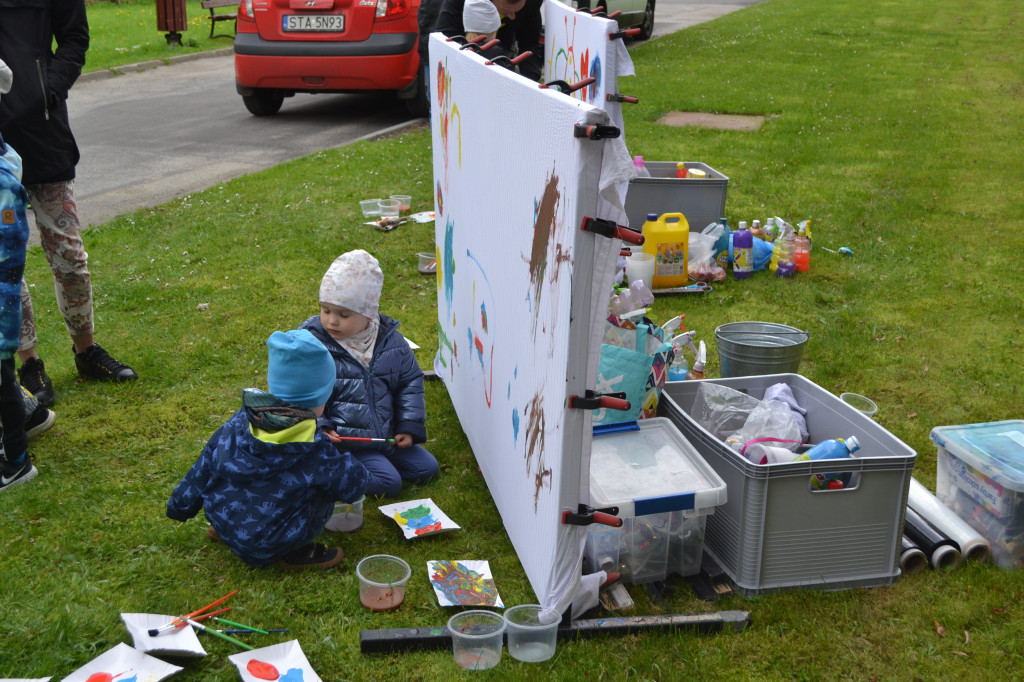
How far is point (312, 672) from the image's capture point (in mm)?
2777

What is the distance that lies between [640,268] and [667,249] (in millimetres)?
239

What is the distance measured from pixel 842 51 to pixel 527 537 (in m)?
16.1

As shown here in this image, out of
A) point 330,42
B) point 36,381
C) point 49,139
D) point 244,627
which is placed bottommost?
point 244,627

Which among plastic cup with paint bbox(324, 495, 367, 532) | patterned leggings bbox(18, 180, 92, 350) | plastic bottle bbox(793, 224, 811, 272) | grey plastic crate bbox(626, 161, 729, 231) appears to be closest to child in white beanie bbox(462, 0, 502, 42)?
grey plastic crate bbox(626, 161, 729, 231)

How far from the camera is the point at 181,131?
10.7 m

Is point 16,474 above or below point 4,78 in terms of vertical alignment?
below

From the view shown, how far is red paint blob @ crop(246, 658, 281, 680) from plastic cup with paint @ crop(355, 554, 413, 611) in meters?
0.42

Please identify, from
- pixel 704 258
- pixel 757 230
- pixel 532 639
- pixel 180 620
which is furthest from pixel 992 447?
pixel 757 230

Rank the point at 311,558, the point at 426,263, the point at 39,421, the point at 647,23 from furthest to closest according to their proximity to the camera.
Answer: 1. the point at 647,23
2. the point at 426,263
3. the point at 39,421
4. the point at 311,558

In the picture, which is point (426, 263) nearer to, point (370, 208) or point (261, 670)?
point (370, 208)

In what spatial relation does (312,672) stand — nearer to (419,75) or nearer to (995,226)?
(995,226)

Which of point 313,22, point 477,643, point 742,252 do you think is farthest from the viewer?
point 313,22

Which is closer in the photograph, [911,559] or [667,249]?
[911,559]

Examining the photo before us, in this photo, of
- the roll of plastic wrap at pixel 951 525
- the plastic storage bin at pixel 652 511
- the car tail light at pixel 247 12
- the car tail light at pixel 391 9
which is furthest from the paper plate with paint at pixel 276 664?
the car tail light at pixel 247 12
